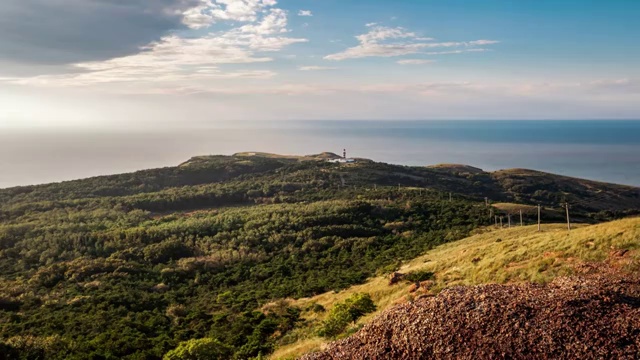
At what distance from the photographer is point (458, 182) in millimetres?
115500

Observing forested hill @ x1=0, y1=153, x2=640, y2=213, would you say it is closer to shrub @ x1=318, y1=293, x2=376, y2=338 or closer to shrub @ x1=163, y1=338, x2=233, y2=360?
shrub @ x1=163, y1=338, x2=233, y2=360

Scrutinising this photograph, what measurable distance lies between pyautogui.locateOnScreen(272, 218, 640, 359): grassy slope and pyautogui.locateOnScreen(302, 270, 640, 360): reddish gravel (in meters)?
4.33

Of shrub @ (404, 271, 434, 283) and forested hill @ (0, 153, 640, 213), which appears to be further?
forested hill @ (0, 153, 640, 213)

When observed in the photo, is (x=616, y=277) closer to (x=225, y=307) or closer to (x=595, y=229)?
(x=595, y=229)

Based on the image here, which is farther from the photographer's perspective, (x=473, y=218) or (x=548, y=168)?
(x=548, y=168)

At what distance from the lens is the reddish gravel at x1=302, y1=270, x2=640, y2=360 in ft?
38.5

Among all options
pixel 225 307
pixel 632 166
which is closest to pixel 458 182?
pixel 225 307

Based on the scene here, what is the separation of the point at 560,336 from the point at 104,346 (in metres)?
27.0

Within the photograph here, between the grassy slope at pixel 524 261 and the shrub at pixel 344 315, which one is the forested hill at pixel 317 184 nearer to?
the grassy slope at pixel 524 261

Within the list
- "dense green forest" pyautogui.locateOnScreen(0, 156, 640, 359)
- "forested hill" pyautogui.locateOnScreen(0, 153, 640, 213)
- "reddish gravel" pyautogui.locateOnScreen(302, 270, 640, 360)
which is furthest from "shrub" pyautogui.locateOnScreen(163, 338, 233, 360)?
"forested hill" pyautogui.locateOnScreen(0, 153, 640, 213)

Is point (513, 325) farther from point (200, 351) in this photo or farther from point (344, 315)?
point (200, 351)

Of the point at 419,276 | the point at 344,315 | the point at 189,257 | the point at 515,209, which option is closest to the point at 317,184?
the point at 515,209

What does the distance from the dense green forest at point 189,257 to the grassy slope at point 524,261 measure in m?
6.85

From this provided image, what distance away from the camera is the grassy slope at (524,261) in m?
19.5
